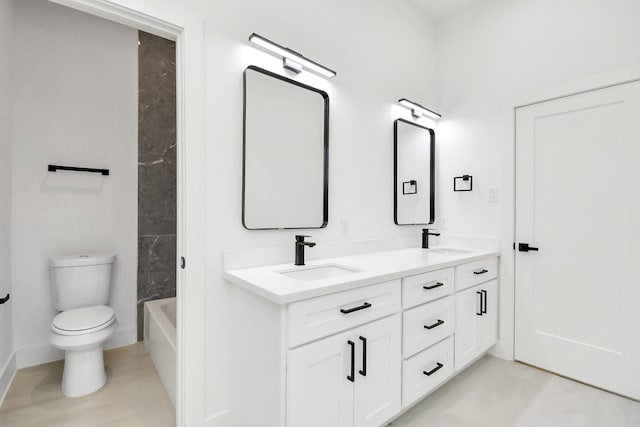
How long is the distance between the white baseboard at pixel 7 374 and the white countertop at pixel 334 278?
5.37 feet

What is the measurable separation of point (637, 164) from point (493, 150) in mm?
838

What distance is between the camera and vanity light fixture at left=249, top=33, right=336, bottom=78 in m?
1.58

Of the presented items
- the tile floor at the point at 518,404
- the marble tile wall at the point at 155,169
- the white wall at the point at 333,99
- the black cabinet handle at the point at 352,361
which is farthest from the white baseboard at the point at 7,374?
the tile floor at the point at 518,404

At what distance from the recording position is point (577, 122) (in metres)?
2.07

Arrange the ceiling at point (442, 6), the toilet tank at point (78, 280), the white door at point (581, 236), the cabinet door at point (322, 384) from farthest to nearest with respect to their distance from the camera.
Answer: the ceiling at point (442, 6), the toilet tank at point (78, 280), the white door at point (581, 236), the cabinet door at point (322, 384)

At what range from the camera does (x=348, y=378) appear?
130cm

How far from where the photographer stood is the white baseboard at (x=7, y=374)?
1.82m

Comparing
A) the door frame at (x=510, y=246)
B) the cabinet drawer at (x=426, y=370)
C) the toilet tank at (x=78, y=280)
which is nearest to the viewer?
the cabinet drawer at (x=426, y=370)

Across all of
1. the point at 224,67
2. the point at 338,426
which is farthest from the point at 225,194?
the point at 338,426

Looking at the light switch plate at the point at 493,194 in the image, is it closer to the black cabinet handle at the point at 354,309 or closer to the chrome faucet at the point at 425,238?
the chrome faucet at the point at 425,238

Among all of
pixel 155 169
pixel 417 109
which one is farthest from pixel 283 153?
pixel 155 169

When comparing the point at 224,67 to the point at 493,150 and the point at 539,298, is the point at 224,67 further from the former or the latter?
the point at 539,298

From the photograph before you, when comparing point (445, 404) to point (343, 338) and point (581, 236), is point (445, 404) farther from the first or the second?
point (581, 236)

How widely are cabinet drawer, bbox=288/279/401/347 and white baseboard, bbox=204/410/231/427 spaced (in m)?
0.75
